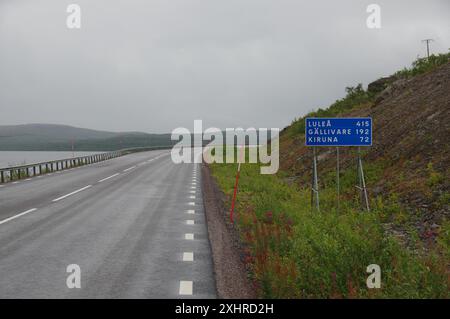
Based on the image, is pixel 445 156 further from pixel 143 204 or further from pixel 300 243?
pixel 143 204

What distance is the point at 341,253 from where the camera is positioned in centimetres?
776

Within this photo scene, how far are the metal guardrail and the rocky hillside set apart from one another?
50.1 ft

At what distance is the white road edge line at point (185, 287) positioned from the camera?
6.96 metres

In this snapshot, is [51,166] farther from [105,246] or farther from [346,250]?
[346,250]

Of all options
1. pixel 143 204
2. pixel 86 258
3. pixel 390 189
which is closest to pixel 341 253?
pixel 86 258

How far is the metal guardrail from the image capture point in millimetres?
29125

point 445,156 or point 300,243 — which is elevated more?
point 445,156

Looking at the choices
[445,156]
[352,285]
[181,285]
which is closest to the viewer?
[352,285]

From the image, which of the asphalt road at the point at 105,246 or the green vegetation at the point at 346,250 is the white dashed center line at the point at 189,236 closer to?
the asphalt road at the point at 105,246

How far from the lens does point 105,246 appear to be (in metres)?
10.0

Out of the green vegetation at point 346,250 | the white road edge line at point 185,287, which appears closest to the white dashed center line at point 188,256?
the green vegetation at point 346,250

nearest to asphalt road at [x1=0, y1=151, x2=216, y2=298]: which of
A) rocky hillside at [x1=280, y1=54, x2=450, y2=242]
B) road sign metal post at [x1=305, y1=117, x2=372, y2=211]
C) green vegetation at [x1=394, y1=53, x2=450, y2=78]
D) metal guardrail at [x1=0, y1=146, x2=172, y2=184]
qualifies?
road sign metal post at [x1=305, y1=117, x2=372, y2=211]

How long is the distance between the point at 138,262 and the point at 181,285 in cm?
163

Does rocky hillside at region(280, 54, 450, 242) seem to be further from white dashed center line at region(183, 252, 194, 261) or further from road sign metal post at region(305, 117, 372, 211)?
white dashed center line at region(183, 252, 194, 261)
